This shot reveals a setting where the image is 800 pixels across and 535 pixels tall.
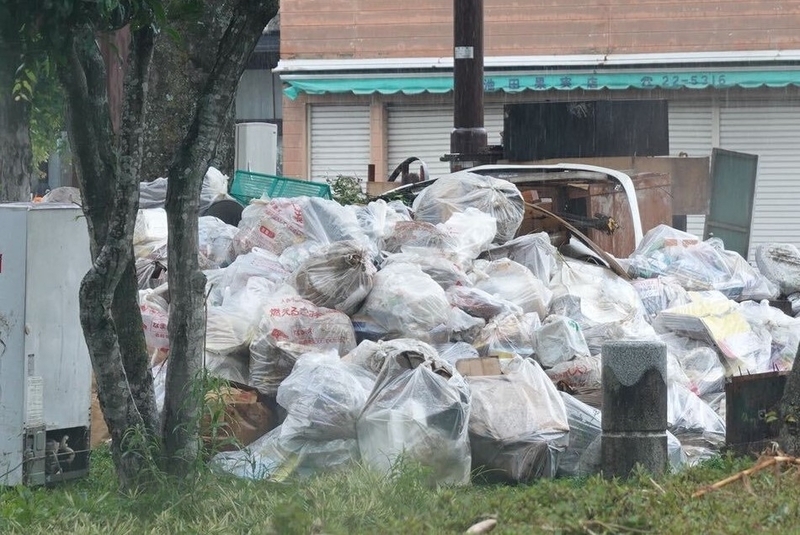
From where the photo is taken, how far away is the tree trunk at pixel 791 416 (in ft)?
19.6

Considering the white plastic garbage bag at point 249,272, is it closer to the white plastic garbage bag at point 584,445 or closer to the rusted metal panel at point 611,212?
the white plastic garbage bag at point 584,445

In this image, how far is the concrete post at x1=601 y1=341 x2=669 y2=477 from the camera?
20.3 ft

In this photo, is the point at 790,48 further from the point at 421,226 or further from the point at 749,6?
the point at 421,226

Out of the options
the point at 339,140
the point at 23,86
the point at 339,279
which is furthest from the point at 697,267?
the point at 339,140

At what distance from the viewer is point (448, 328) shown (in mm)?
7684

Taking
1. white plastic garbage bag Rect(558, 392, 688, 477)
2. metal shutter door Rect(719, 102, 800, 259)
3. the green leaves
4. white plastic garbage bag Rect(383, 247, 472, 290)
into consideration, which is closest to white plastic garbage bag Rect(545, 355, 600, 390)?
white plastic garbage bag Rect(558, 392, 688, 477)

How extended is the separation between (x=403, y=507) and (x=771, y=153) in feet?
60.4

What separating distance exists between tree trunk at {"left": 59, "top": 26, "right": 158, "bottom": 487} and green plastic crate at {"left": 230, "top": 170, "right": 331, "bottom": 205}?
5.72 meters

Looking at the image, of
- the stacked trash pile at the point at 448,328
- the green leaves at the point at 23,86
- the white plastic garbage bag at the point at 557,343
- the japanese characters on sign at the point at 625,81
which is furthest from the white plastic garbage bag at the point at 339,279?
the japanese characters on sign at the point at 625,81

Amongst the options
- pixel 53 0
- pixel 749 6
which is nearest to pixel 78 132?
pixel 53 0

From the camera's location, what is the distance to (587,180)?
11.4 meters

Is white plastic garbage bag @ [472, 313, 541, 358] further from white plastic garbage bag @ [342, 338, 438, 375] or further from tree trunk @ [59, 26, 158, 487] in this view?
tree trunk @ [59, 26, 158, 487]

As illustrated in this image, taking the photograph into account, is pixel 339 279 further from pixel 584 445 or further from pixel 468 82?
pixel 468 82

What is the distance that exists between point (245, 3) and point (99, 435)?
3.03 m
